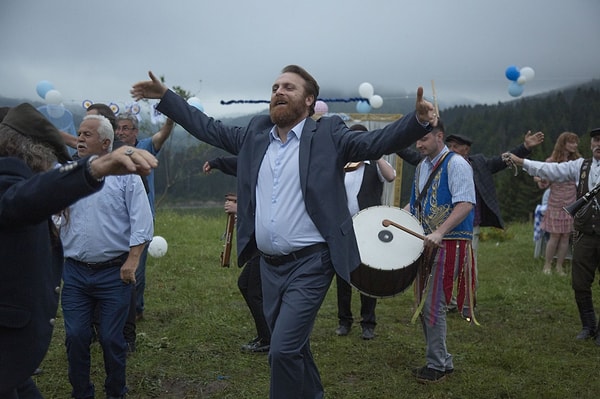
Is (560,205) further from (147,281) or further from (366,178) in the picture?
(147,281)

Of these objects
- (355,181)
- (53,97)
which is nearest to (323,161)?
(355,181)

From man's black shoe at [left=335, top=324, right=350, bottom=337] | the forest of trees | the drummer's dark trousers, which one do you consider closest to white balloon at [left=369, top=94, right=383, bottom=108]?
the drummer's dark trousers

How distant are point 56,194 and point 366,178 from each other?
4146 millimetres

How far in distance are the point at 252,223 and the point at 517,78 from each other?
9365 millimetres

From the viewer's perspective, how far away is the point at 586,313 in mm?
6152

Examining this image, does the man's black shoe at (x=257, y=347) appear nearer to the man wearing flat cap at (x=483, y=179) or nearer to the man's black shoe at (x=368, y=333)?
the man's black shoe at (x=368, y=333)

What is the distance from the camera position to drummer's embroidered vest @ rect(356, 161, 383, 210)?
5.99 metres

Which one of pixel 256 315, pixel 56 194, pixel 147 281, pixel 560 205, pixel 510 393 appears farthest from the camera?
pixel 560 205

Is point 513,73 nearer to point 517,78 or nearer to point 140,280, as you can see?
point 517,78

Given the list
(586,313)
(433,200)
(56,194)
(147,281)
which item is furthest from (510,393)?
(147,281)

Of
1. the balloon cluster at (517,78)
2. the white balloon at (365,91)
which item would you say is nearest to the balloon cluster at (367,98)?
the white balloon at (365,91)

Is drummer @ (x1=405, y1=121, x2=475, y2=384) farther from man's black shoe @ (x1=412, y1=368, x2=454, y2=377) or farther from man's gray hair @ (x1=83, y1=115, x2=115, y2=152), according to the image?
man's gray hair @ (x1=83, y1=115, x2=115, y2=152)

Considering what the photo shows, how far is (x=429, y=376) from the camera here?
4.85 metres

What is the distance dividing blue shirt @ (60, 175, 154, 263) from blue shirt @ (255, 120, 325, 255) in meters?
0.92
